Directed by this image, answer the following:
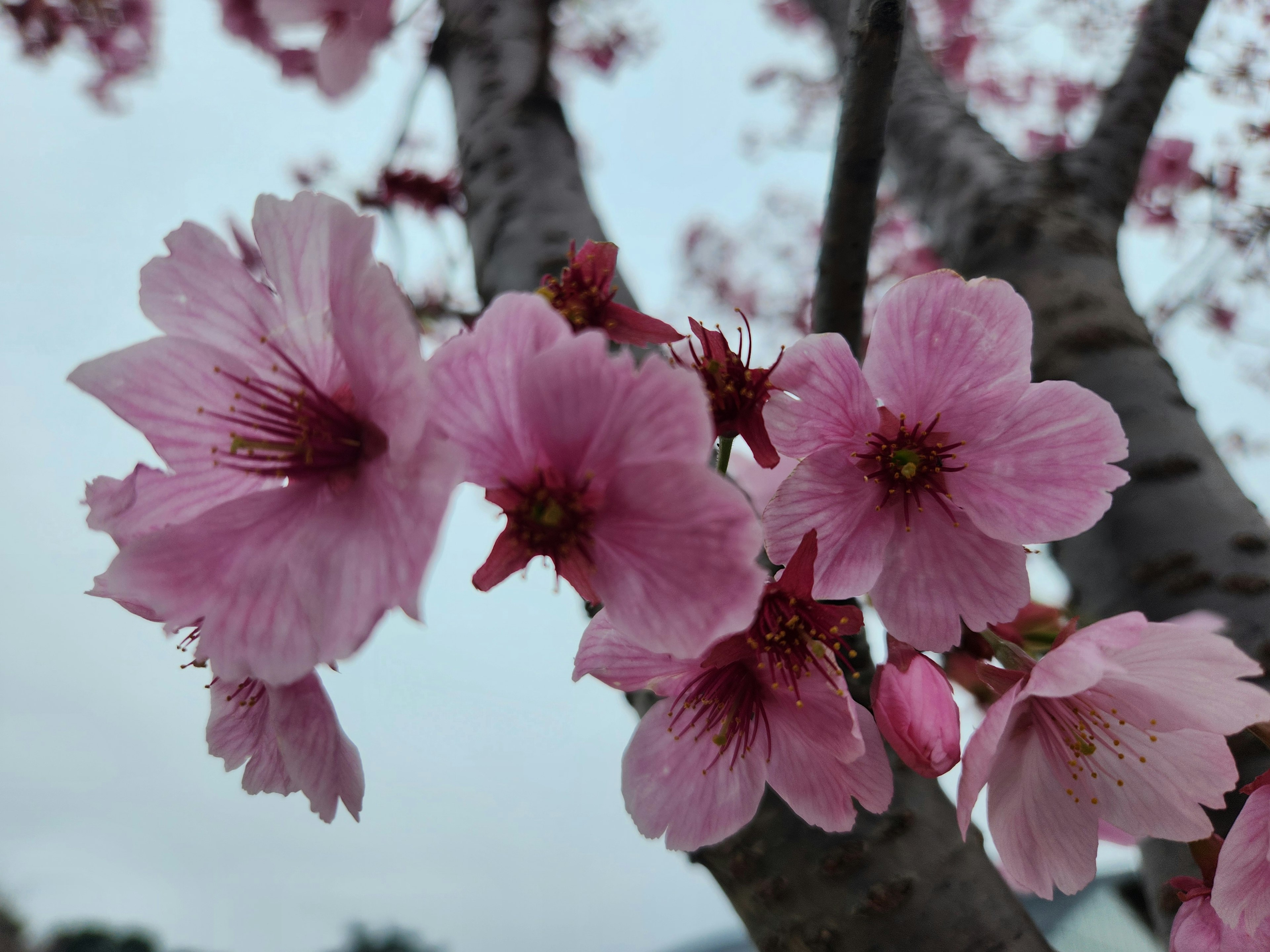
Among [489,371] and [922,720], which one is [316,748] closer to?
[489,371]

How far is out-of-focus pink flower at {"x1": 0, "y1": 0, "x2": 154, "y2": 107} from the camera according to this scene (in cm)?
271

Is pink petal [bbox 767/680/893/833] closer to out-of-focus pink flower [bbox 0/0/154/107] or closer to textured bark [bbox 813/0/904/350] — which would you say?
textured bark [bbox 813/0/904/350]

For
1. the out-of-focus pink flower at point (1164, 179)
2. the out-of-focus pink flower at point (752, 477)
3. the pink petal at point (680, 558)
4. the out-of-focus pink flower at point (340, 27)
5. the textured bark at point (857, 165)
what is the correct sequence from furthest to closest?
the out-of-focus pink flower at point (1164, 179)
the out-of-focus pink flower at point (340, 27)
the out-of-focus pink flower at point (752, 477)
the textured bark at point (857, 165)
the pink petal at point (680, 558)

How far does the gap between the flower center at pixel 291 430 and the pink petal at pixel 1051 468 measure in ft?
1.41

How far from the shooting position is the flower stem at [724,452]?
585 mm

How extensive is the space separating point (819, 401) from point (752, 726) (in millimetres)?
250

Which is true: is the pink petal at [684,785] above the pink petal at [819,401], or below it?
below

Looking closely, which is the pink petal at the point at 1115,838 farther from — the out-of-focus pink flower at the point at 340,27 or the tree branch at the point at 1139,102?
the out-of-focus pink flower at the point at 340,27

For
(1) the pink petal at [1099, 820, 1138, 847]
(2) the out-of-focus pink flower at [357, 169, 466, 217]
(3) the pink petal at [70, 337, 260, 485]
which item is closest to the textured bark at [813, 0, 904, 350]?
(3) the pink petal at [70, 337, 260, 485]

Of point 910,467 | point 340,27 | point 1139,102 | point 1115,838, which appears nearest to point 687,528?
point 910,467

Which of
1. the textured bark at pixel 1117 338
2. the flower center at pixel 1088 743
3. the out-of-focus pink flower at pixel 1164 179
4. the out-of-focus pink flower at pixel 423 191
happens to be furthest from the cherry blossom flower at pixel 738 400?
the out-of-focus pink flower at pixel 1164 179

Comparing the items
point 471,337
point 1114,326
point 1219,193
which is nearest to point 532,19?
point 1114,326

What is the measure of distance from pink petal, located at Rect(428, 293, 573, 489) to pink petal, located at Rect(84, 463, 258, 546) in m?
0.18

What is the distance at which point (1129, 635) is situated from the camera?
0.50 metres
